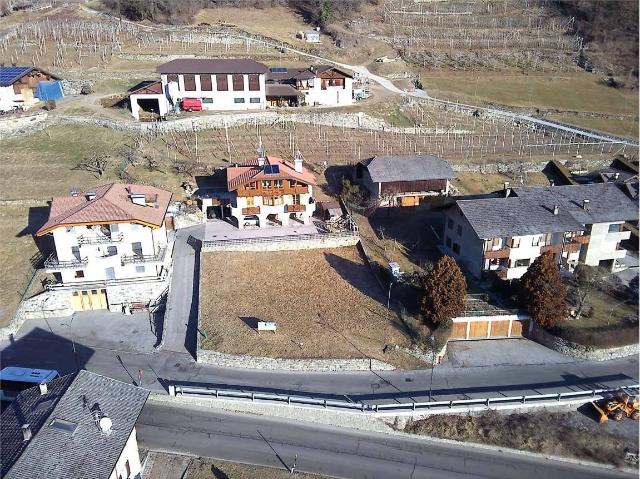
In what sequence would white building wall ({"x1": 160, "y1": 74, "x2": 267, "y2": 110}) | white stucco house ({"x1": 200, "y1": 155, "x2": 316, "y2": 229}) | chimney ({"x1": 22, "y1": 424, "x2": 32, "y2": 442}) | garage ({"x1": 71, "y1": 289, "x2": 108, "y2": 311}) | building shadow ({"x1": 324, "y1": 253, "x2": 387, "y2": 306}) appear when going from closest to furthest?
chimney ({"x1": 22, "y1": 424, "x2": 32, "y2": 442}) < garage ({"x1": 71, "y1": 289, "x2": 108, "y2": 311}) < building shadow ({"x1": 324, "y1": 253, "x2": 387, "y2": 306}) < white stucco house ({"x1": 200, "y1": 155, "x2": 316, "y2": 229}) < white building wall ({"x1": 160, "y1": 74, "x2": 267, "y2": 110})


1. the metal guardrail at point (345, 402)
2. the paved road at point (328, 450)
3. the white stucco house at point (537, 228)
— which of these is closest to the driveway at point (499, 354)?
the metal guardrail at point (345, 402)

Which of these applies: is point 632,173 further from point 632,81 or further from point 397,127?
point 632,81

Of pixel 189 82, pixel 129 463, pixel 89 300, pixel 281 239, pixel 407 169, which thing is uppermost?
pixel 189 82

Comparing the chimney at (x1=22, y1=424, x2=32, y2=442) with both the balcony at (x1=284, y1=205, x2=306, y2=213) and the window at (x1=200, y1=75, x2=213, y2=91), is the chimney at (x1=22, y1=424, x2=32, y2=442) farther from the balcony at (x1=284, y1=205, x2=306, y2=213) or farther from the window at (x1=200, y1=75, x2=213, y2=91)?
the window at (x1=200, y1=75, x2=213, y2=91)

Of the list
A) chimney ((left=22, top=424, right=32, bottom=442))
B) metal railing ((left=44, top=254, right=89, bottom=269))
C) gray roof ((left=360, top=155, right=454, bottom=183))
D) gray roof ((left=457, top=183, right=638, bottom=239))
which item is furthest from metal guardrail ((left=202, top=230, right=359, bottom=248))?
chimney ((left=22, top=424, right=32, bottom=442))


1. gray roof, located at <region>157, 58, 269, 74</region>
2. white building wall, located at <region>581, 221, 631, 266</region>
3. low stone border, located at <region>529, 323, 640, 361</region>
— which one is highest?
gray roof, located at <region>157, 58, 269, 74</region>

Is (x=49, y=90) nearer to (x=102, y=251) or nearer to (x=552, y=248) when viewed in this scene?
(x=102, y=251)

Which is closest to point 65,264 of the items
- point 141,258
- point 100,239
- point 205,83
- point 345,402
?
point 100,239
